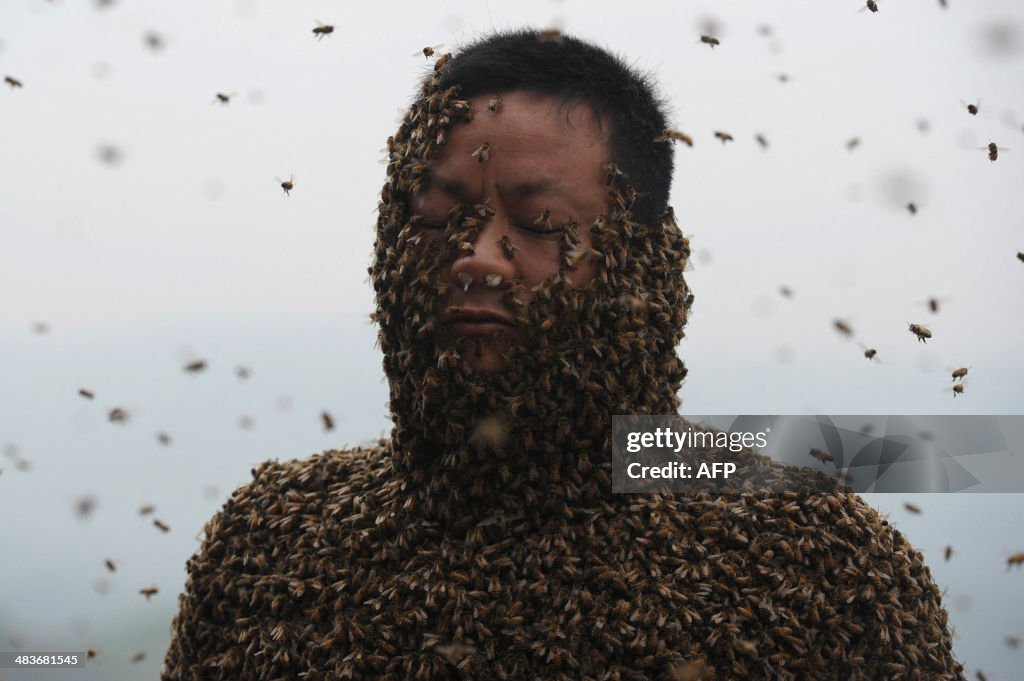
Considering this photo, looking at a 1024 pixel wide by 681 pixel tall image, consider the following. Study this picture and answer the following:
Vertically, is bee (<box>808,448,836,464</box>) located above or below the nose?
below

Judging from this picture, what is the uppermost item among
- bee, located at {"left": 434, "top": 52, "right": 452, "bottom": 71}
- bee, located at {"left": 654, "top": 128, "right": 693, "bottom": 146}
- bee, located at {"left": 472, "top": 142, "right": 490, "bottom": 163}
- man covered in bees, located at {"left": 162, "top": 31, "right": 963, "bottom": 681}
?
bee, located at {"left": 434, "top": 52, "right": 452, "bottom": 71}

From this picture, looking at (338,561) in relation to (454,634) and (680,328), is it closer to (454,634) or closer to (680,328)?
(454,634)

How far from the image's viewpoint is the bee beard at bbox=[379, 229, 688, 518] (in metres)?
4.46

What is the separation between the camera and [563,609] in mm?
4383

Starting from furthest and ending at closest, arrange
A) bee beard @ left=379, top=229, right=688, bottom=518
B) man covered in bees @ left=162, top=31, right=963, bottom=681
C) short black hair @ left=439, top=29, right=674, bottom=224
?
short black hair @ left=439, top=29, right=674, bottom=224
bee beard @ left=379, top=229, right=688, bottom=518
man covered in bees @ left=162, top=31, right=963, bottom=681

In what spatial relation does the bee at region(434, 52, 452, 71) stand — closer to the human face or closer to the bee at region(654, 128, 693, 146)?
the human face

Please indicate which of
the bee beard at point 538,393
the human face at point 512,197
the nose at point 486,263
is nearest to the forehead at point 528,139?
the human face at point 512,197

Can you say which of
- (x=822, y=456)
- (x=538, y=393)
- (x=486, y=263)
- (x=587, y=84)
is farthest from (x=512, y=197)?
(x=822, y=456)

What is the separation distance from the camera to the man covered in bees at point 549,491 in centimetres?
436

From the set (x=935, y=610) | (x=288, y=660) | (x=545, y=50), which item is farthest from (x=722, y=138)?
(x=288, y=660)

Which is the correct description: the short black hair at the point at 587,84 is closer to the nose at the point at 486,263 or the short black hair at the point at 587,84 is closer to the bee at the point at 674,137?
the bee at the point at 674,137

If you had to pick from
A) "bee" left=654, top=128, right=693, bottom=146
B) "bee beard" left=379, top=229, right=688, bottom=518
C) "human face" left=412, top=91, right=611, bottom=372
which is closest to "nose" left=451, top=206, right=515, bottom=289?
"human face" left=412, top=91, right=611, bottom=372

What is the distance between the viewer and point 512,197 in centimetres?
452

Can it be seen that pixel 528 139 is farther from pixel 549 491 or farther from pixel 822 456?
pixel 822 456
